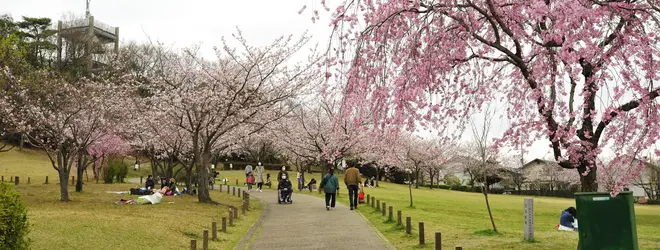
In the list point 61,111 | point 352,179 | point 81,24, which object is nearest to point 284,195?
point 352,179

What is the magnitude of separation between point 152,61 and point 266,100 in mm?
32244

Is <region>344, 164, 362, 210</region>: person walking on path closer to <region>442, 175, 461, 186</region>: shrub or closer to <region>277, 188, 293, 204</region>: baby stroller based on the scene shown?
<region>277, 188, 293, 204</region>: baby stroller

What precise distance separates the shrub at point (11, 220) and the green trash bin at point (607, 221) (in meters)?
6.75

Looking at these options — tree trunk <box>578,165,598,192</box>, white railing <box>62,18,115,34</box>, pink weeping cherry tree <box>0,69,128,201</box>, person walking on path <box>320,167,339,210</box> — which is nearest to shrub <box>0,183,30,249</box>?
tree trunk <box>578,165,598,192</box>

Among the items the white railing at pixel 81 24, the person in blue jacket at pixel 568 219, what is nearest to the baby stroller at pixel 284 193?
the person in blue jacket at pixel 568 219

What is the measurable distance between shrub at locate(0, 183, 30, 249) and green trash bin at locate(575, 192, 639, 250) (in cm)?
→ 675

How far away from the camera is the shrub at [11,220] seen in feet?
19.2

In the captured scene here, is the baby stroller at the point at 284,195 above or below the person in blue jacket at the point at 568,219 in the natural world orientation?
above

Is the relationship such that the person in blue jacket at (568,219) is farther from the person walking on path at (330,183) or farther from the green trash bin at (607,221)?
the green trash bin at (607,221)

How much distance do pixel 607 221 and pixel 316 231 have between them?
7123 mm

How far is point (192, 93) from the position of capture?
65.1 ft

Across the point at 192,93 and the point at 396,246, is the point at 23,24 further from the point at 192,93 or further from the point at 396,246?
the point at 396,246

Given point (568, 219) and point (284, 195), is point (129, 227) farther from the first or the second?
point (568, 219)

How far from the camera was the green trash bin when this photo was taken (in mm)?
6648
